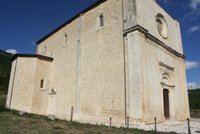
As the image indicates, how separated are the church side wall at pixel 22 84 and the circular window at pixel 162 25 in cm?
1171

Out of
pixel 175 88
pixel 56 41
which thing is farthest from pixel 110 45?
pixel 56 41

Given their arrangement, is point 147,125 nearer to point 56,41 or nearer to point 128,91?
point 128,91

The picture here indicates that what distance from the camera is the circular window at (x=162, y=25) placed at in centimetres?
1661

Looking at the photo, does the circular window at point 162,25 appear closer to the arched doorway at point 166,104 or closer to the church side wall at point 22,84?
the arched doorway at point 166,104

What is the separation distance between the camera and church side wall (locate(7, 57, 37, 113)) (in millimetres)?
18078

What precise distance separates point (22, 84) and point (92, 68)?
23.9 ft

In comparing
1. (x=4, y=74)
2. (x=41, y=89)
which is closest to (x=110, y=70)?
(x=41, y=89)

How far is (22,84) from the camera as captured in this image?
18.7m

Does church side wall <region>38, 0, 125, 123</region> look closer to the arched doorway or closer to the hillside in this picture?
the arched doorway

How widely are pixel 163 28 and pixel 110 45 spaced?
5418 millimetres

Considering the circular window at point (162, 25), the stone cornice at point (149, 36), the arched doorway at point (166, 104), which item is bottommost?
the arched doorway at point (166, 104)

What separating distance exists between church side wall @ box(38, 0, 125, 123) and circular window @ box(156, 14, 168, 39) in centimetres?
384

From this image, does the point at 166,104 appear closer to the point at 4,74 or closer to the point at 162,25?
the point at 162,25

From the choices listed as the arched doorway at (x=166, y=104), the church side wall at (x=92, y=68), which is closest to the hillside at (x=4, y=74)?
the church side wall at (x=92, y=68)
